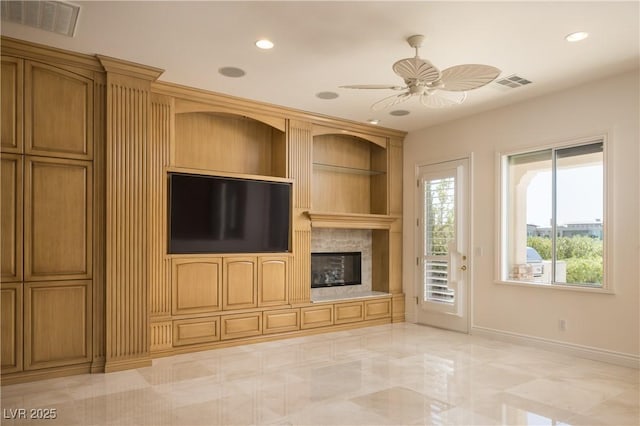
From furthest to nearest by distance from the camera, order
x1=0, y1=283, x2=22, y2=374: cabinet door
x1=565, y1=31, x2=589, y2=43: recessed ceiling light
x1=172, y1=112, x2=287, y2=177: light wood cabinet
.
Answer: x1=172, y1=112, x2=287, y2=177: light wood cabinet
x1=0, y1=283, x2=22, y2=374: cabinet door
x1=565, y1=31, x2=589, y2=43: recessed ceiling light

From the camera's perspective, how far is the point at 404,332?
6.49 meters

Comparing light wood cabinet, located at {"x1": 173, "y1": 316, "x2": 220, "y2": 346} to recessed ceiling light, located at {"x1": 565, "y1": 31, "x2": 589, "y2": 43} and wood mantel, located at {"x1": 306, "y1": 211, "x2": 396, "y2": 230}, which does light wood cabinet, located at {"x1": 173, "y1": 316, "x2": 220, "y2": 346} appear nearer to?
wood mantel, located at {"x1": 306, "y1": 211, "x2": 396, "y2": 230}

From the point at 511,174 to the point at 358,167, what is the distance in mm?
2449

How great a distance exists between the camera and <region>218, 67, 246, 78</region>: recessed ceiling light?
15.6 ft

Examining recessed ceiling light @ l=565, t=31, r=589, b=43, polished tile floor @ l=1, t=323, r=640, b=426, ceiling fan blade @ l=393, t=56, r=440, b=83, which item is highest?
recessed ceiling light @ l=565, t=31, r=589, b=43

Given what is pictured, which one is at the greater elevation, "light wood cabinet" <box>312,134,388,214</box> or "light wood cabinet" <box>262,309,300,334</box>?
"light wood cabinet" <box>312,134,388,214</box>

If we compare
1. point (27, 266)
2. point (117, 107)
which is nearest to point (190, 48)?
point (117, 107)

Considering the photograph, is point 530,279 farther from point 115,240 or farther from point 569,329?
point 115,240

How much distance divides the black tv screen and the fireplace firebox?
90 centimetres

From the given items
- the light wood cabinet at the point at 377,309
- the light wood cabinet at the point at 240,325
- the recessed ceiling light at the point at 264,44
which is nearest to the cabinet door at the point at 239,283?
the light wood cabinet at the point at 240,325

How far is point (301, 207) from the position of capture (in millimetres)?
6340

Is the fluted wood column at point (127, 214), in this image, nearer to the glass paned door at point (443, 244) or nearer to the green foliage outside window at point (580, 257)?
the glass paned door at point (443, 244)

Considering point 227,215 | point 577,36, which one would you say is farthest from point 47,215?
point 577,36

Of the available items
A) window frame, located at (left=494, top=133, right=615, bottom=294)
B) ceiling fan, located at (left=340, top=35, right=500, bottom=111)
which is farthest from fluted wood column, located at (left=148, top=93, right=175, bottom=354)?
window frame, located at (left=494, top=133, right=615, bottom=294)
